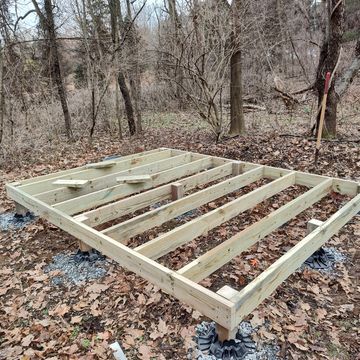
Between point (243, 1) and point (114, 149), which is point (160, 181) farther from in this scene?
point (243, 1)

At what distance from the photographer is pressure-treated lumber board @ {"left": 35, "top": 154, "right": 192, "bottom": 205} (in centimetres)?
357

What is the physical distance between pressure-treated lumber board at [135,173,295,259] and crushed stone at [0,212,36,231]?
2.27 meters

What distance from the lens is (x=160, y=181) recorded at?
4082mm

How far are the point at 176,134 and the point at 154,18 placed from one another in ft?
12.3

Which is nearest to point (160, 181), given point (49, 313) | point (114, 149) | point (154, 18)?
point (49, 313)

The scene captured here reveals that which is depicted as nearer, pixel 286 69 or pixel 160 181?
pixel 160 181

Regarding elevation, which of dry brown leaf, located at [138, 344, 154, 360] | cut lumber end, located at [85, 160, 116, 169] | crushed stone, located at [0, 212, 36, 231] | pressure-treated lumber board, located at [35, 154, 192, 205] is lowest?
dry brown leaf, located at [138, 344, 154, 360]

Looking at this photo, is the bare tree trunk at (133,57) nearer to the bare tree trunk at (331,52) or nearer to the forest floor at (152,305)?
the bare tree trunk at (331,52)

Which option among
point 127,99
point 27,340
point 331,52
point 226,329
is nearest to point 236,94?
point 331,52

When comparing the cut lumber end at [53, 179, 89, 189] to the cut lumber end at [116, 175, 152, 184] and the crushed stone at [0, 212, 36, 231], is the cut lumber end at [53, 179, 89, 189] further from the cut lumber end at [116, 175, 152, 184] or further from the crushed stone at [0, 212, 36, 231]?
the crushed stone at [0, 212, 36, 231]

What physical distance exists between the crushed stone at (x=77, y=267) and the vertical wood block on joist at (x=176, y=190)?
3.55 ft

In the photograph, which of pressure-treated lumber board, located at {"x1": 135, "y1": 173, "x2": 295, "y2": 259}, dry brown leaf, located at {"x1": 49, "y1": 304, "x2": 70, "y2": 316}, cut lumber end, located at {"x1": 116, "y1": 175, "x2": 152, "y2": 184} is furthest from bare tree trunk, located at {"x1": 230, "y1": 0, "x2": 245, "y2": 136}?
dry brown leaf, located at {"x1": 49, "y1": 304, "x2": 70, "y2": 316}

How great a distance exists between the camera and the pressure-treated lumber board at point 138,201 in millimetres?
3029

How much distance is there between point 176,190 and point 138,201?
1.63 feet
